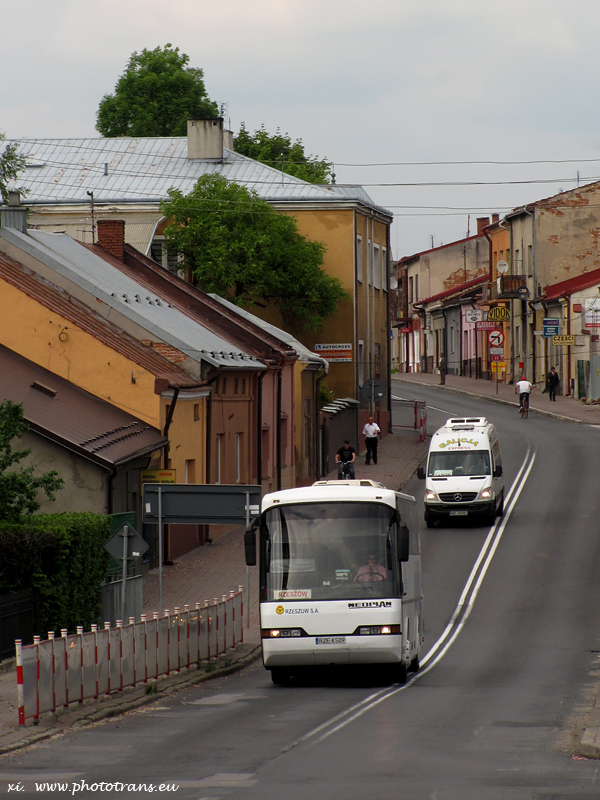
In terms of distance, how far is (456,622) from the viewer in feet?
80.8

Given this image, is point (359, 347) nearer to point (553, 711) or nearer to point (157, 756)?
point (553, 711)

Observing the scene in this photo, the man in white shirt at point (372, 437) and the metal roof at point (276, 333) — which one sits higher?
the metal roof at point (276, 333)

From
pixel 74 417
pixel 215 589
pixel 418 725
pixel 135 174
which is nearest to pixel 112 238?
pixel 74 417

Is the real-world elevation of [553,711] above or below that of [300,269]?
below

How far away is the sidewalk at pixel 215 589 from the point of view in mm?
13547

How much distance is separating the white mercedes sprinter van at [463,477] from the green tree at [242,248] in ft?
45.7

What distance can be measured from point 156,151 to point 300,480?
68.0 feet

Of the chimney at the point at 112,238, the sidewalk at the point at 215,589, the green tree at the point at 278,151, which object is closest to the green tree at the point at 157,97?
the green tree at the point at 278,151

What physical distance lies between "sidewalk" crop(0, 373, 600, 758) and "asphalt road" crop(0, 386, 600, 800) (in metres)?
0.33

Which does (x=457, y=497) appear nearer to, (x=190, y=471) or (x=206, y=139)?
(x=190, y=471)

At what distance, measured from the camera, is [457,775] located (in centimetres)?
1041

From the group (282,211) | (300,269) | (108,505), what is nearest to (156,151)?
(282,211)

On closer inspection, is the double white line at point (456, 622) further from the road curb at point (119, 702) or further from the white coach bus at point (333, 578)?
the road curb at point (119, 702)

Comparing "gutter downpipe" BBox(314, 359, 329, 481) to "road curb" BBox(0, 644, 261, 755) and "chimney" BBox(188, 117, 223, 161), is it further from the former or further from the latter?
"road curb" BBox(0, 644, 261, 755)
